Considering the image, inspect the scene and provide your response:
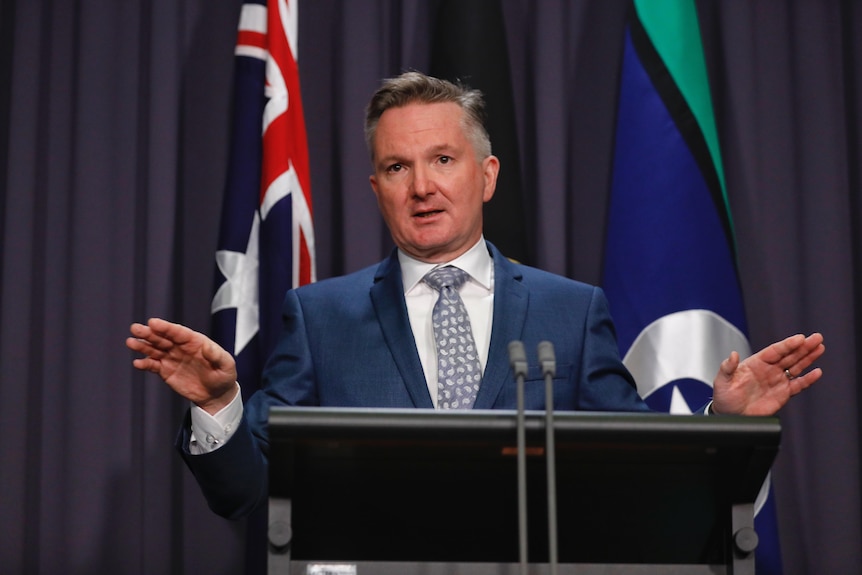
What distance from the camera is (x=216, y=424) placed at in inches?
65.3

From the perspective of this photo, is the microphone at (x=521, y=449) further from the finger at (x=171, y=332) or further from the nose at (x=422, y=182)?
the nose at (x=422, y=182)

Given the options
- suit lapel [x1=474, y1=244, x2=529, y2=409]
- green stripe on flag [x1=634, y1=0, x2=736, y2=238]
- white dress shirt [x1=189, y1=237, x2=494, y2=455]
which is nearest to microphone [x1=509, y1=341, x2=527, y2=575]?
suit lapel [x1=474, y1=244, x2=529, y2=409]

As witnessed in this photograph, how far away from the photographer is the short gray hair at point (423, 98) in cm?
233

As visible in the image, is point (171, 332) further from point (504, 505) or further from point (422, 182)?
point (422, 182)

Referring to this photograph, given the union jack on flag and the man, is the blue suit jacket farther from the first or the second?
the union jack on flag

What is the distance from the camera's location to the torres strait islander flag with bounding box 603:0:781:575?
2949 mm

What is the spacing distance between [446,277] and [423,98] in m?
0.43

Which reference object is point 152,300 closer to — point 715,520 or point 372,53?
point 372,53

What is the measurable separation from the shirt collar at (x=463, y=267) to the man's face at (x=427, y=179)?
0.9 inches

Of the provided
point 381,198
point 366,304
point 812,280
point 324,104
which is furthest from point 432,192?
point 812,280

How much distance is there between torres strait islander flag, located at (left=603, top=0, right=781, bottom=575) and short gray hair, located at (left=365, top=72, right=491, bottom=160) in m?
0.88

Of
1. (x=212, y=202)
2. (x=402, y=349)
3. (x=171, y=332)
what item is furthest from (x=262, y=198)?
(x=171, y=332)

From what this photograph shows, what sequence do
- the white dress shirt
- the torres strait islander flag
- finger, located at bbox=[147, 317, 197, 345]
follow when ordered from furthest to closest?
the torres strait islander flag → the white dress shirt → finger, located at bbox=[147, 317, 197, 345]

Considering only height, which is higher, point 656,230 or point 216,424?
point 656,230
